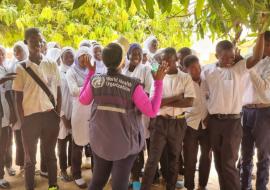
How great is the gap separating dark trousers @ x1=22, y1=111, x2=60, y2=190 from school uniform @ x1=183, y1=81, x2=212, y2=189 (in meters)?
1.67

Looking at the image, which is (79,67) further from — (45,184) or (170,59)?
(45,184)

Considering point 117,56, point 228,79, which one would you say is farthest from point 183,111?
point 117,56

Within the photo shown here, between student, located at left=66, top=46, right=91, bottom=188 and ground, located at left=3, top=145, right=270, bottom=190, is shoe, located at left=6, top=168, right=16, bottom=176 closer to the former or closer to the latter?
ground, located at left=3, top=145, right=270, bottom=190

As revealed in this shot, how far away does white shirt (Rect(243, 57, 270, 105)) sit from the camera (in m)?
4.00

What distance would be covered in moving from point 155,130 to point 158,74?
1131 millimetres

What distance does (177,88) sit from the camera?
4.18 meters

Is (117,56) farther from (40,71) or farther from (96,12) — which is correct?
(96,12)

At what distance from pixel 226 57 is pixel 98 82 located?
1573 millimetres

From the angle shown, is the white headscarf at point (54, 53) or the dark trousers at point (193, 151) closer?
the dark trousers at point (193, 151)

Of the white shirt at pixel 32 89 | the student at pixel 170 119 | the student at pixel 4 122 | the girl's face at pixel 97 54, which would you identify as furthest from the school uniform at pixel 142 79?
the student at pixel 4 122

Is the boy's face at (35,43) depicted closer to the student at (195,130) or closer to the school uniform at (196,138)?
the student at (195,130)

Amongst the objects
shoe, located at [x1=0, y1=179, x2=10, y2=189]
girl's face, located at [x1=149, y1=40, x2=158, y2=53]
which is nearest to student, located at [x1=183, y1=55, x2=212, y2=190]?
girl's face, located at [x1=149, y1=40, x2=158, y2=53]

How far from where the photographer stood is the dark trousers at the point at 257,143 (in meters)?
4.12

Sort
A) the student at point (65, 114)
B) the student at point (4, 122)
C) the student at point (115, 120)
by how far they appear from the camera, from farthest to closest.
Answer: the student at point (65, 114) < the student at point (4, 122) < the student at point (115, 120)
